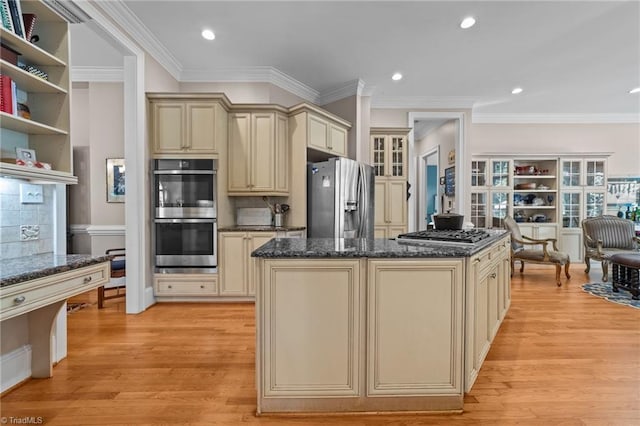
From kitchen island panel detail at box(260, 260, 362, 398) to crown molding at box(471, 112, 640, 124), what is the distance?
5782mm

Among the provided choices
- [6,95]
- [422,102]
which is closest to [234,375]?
[6,95]

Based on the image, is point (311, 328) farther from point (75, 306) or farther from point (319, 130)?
point (75, 306)

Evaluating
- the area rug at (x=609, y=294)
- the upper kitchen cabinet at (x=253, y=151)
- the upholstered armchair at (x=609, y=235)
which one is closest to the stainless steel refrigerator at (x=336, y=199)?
the upper kitchen cabinet at (x=253, y=151)

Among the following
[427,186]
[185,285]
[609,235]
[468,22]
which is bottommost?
[185,285]

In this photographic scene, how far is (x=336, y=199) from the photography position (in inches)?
146

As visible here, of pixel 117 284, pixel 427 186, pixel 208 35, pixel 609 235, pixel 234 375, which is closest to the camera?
pixel 234 375

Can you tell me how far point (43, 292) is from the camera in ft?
4.92

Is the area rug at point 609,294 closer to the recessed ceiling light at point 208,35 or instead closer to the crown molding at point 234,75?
the crown molding at point 234,75

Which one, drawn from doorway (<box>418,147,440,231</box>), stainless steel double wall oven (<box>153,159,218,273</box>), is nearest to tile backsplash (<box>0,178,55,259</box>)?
stainless steel double wall oven (<box>153,159,218,273</box>)

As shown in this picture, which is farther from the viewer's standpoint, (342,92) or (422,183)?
(422,183)

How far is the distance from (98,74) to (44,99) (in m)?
2.61

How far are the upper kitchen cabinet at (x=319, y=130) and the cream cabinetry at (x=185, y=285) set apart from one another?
2026mm

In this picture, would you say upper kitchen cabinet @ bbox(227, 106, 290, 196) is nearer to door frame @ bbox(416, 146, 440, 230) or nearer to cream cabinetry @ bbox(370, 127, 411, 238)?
cream cabinetry @ bbox(370, 127, 411, 238)

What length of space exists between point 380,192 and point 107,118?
4112 mm
